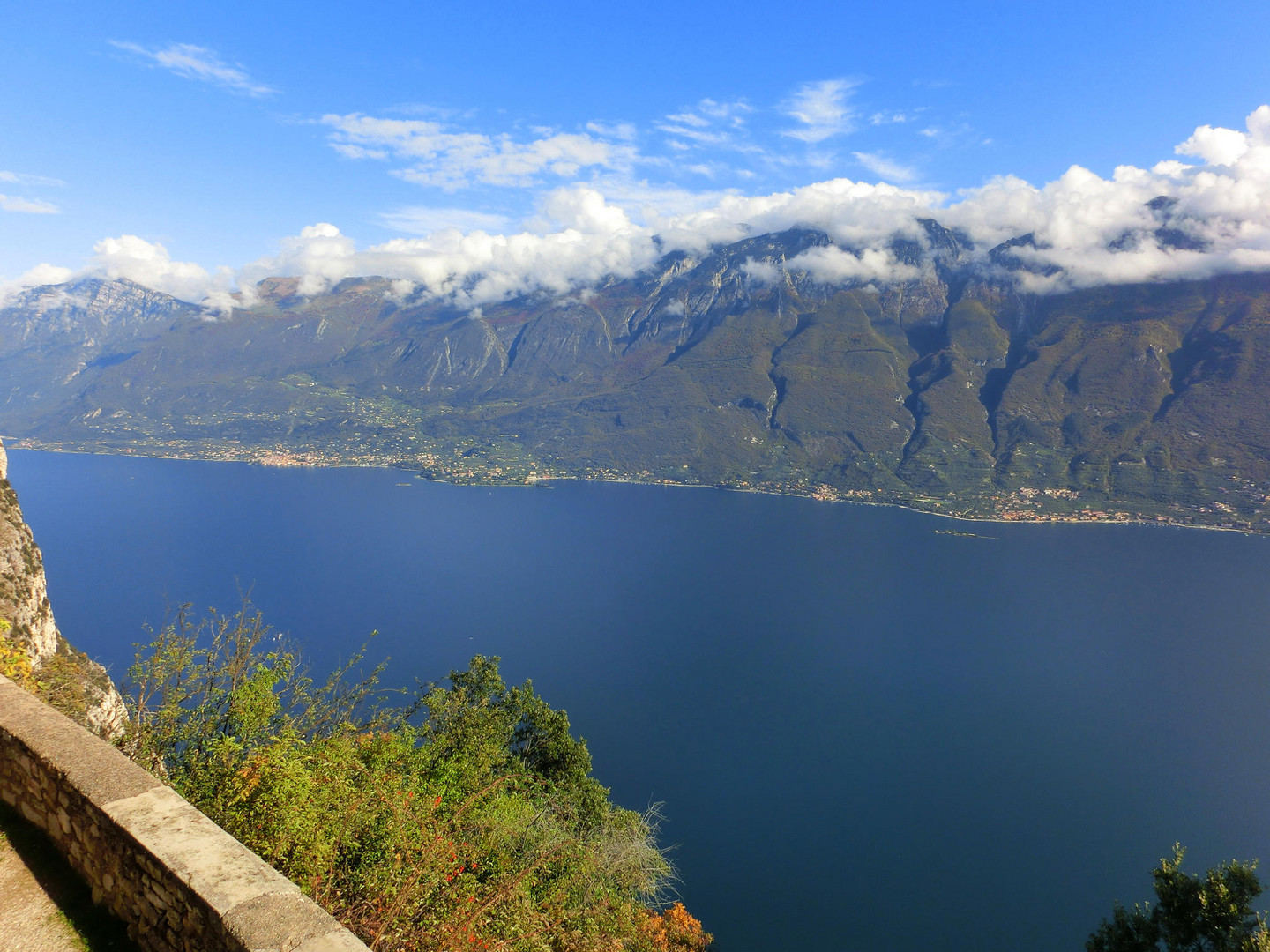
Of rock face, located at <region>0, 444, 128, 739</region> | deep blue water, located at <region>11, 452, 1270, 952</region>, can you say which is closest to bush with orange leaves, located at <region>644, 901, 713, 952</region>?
deep blue water, located at <region>11, 452, 1270, 952</region>

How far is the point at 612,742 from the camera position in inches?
1982

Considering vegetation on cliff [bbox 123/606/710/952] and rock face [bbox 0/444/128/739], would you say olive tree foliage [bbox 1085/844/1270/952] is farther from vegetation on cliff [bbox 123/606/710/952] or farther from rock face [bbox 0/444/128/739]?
rock face [bbox 0/444/128/739]

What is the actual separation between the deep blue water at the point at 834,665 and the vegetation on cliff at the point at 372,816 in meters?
22.3

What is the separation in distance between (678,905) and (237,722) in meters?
25.1

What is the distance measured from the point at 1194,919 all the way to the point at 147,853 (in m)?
23.6

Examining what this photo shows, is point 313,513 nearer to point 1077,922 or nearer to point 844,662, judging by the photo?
point 844,662

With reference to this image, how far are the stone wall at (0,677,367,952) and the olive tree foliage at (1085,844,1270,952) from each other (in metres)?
19.8

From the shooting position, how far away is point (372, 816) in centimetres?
728

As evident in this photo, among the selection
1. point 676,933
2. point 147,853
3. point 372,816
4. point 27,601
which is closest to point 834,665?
point 676,933

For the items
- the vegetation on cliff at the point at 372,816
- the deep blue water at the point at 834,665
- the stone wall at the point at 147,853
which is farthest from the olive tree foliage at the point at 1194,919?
the stone wall at the point at 147,853

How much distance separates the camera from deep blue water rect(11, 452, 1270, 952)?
37.7 meters

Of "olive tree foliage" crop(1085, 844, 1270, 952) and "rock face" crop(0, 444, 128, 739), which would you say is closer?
"olive tree foliage" crop(1085, 844, 1270, 952)

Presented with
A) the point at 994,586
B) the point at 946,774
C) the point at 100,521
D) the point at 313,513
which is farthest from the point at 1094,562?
the point at 100,521

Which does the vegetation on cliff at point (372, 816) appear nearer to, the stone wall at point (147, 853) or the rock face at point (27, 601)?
the stone wall at point (147, 853)
